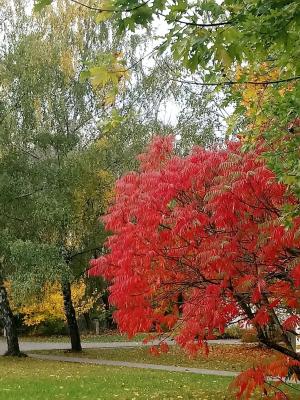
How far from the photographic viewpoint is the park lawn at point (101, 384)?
10.2 m

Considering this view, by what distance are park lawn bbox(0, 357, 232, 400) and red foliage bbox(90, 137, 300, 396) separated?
2.40m

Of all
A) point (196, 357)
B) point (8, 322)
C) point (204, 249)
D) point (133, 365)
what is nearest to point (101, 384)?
point (133, 365)

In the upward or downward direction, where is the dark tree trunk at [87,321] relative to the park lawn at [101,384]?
upward

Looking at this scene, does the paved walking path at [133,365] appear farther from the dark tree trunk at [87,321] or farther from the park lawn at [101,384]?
the dark tree trunk at [87,321]

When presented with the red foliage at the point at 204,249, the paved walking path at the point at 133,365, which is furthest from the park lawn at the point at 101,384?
the red foliage at the point at 204,249

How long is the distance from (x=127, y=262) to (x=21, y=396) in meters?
3.61

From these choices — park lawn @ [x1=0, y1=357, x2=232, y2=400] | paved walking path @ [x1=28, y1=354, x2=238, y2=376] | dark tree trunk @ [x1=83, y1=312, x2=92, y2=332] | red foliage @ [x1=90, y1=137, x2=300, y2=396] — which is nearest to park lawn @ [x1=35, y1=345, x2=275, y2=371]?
paved walking path @ [x1=28, y1=354, x2=238, y2=376]

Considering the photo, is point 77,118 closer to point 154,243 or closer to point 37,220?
point 37,220

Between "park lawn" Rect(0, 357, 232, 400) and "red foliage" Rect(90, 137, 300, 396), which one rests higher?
"red foliage" Rect(90, 137, 300, 396)

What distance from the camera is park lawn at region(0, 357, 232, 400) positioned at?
10.2 metres

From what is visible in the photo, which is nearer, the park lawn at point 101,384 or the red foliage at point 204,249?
the red foliage at point 204,249

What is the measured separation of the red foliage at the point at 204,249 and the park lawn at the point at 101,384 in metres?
2.40

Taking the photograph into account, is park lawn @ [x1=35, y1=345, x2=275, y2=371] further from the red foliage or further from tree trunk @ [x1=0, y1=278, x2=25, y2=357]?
the red foliage

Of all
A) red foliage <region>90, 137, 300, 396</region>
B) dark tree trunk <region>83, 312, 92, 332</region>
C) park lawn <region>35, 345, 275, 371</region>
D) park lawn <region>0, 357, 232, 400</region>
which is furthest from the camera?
dark tree trunk <region>83, 312, 92, 332</region>
